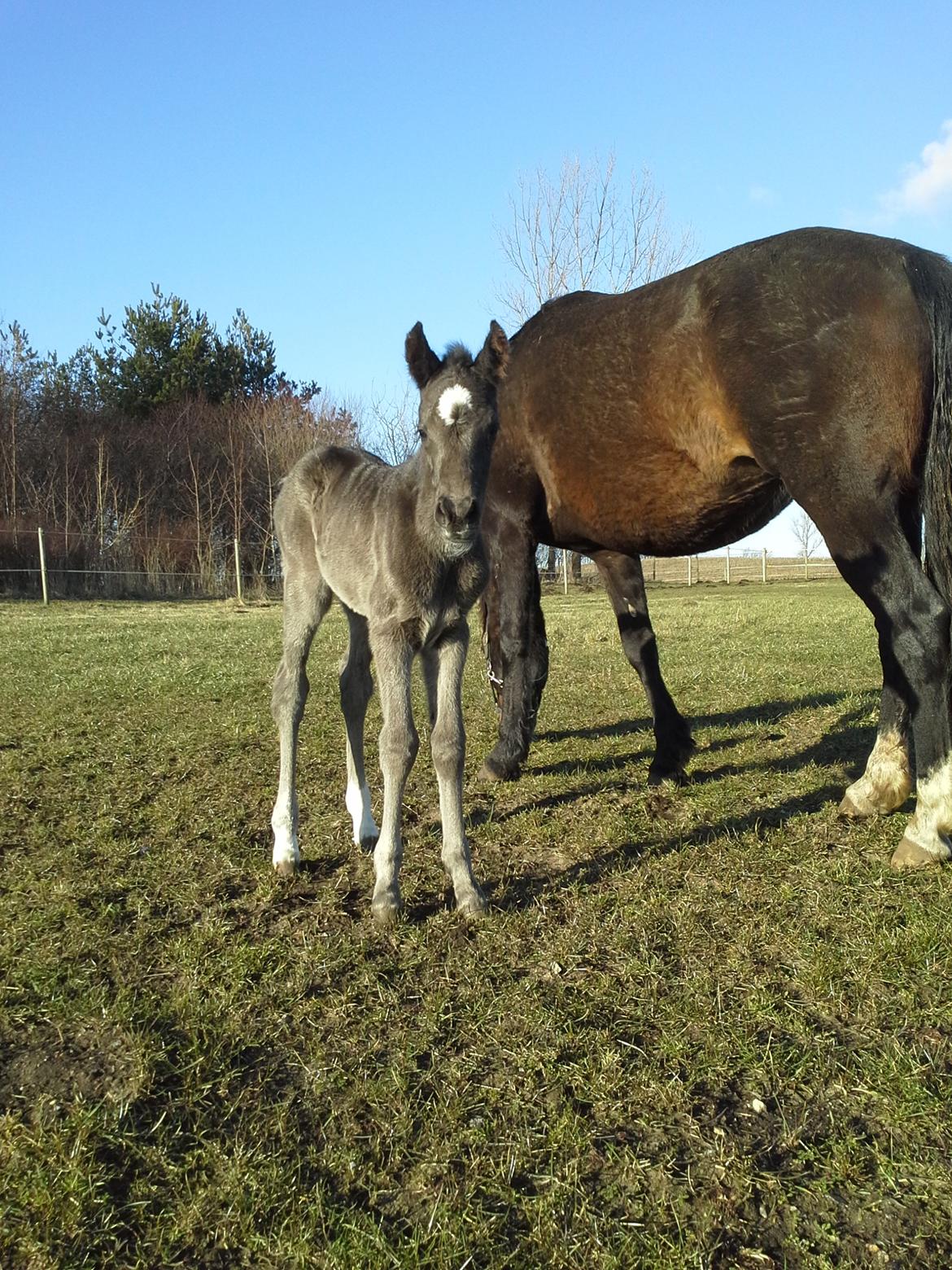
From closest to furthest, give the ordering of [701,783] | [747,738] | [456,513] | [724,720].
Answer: [456,513], [701,783], [747,738], [724,720]

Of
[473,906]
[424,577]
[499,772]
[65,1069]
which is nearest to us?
[65,1069]

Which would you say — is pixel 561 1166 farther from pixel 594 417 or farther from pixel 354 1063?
pixel 594 417

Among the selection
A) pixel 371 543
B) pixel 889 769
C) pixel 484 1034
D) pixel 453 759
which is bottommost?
pixel 484 1034

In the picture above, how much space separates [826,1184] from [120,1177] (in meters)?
1.70

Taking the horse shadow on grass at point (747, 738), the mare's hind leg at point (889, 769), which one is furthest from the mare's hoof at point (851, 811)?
the horse shadow on grass at point (747, 738)

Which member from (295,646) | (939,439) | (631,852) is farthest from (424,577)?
(939,439)

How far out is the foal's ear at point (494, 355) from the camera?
12.6 feet

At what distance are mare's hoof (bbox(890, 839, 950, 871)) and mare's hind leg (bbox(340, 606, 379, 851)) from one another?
2468 mm

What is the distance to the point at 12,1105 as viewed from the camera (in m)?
2.50

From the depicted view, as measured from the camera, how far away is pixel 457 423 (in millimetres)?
3664

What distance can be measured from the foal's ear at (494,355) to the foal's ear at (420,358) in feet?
0.59

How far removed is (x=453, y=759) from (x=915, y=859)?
2120 mm

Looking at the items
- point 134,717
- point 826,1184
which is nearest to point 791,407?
point 826,1184

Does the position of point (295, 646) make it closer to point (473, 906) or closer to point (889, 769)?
point (473, 906)
